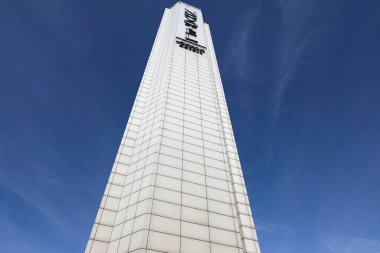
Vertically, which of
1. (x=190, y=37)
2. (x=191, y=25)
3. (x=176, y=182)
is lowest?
(x=176, y=182)

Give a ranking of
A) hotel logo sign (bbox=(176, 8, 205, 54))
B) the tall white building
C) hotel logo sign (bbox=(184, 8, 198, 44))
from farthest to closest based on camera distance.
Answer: hotel logo sign (bbox=(184, 8, 198, 44)) → hotel logo sign (bbox=(176, 8, 205, 54)) → the tall white building

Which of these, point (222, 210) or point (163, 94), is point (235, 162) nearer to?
point (222, 210)

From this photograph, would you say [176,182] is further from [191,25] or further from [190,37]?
[191,25]

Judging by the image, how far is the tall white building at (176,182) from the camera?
1515 cm

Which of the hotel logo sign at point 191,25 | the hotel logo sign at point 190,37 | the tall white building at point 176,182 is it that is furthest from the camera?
the hotel logo sign at point 191,25

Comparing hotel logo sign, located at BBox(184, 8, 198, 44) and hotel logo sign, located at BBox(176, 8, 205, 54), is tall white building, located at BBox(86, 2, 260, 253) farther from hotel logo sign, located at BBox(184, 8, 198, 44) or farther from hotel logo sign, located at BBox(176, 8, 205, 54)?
hotel logo sign, located at BBox(184, 8, 198, 44)

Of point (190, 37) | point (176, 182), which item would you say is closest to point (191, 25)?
point (190, 37)

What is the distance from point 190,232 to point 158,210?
7.18ft

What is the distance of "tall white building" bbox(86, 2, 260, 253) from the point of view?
49.7 ft

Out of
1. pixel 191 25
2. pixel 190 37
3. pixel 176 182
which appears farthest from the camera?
pixel 191 25

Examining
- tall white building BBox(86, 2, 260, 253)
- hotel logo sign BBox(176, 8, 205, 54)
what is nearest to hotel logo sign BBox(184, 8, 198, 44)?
hotel logo sign BBox(176, 8, 205, 54)

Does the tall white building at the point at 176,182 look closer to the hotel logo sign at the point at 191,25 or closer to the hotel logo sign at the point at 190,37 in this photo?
the hotel logo sign at the point at 190,37

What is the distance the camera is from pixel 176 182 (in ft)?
60.0

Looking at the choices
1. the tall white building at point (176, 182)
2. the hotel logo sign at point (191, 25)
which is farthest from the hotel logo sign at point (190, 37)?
the tall white building at point (176, 182)
